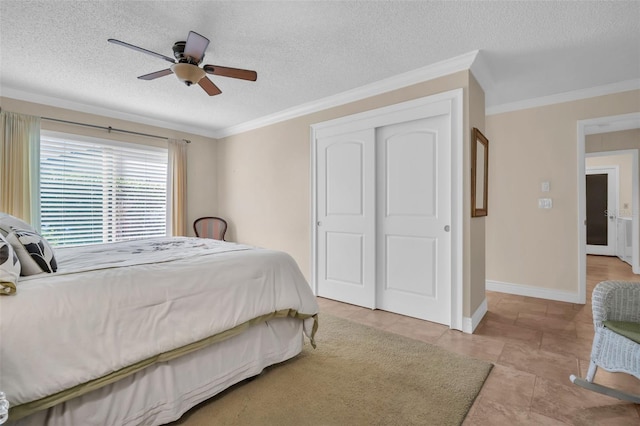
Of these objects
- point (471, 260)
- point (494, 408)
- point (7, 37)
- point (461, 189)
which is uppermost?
point (7, 37)

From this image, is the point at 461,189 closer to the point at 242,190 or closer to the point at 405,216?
the point at 405,216

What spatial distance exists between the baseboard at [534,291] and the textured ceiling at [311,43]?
92.5 inches

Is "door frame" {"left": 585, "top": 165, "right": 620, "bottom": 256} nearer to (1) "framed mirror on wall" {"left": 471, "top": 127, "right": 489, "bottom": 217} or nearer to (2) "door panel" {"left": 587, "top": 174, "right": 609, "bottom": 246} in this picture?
(2) "door panel" {"left": 587, "top": 174, "right": 609, "bottom": 246}

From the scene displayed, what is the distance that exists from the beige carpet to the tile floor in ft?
0.47

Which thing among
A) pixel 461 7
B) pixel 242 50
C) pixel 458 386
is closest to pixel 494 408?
pixel 458 386

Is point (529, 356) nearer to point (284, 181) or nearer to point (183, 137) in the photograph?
point (284, 181)

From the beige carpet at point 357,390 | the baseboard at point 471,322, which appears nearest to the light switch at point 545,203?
the baseboard at point 471,322

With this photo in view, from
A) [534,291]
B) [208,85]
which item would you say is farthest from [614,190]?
[208,85]

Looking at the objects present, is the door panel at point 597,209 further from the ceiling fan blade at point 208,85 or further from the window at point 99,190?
the window at point 99,190

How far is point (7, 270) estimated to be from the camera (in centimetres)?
116

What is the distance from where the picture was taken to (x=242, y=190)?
16.1 ft

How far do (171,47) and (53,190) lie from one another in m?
2.54

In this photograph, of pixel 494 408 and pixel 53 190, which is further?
pixel 53 190

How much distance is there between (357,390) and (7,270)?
1805 millimetres
